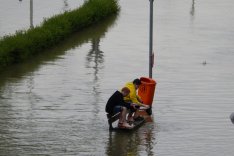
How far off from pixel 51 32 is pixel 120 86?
25.9ft

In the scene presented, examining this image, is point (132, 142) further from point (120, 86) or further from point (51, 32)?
point (51, 32)

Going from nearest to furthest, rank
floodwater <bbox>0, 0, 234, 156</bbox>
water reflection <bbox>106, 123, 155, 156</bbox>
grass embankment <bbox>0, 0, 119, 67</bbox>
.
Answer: water reflection <bbox>106, 123, 155, 156</bbox>
floodwater <bbox>0, 0, 234, 156</bbox>
grass embankment <bbox>0, 0, 119, 67</bbox>

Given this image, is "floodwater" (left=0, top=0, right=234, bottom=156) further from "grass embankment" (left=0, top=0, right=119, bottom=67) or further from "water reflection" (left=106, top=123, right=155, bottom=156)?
"grass embankment" (left=0, top=0, right=119, bottom=67)

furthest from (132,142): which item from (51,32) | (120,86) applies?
(51,32)

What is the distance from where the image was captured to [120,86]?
24.2m

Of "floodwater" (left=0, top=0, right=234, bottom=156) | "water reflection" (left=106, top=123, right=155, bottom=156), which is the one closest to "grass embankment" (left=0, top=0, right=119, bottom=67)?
"floodwater" (left=0, top=0, right=234, bottom=156)

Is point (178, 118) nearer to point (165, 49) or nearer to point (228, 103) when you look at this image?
point (228, 103)

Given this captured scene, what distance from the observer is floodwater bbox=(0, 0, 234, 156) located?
1761 centimetres

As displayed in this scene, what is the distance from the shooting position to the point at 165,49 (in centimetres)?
3147

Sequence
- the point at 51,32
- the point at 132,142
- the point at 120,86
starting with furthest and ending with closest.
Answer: the point at 51,32
the point at 120,86
the point at 132,142

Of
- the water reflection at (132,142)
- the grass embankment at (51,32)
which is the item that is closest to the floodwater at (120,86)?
the water reflection at (132,142)

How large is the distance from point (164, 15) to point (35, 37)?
13724 millimetres

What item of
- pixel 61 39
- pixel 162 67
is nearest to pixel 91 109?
pixel 162 67

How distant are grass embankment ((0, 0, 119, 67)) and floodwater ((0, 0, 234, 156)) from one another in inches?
14.8
